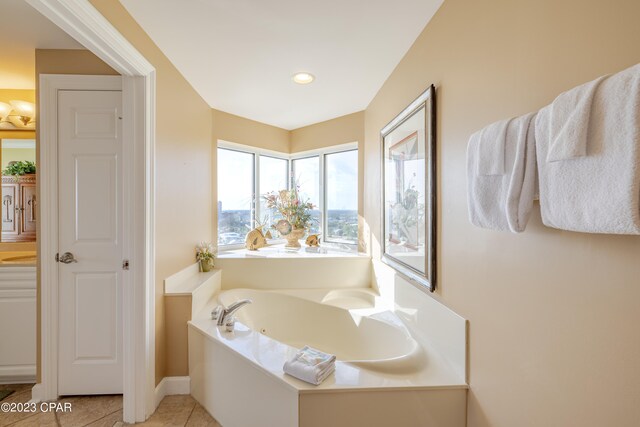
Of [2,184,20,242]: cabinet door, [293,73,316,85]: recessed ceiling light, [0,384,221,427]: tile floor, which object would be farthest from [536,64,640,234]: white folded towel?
[2,184,20,242]: cabinet door

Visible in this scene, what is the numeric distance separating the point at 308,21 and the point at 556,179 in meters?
1.52

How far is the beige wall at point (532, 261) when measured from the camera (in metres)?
0.67

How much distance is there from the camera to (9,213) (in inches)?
91.9

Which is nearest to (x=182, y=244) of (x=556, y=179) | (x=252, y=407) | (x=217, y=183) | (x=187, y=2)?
(x=217, y=183)

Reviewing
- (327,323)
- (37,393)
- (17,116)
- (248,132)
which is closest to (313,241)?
(327,323)

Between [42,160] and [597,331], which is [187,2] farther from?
[597,331]

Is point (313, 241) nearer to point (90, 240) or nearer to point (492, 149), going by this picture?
point (90, 240)

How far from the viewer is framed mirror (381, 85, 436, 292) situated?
151 centimetres

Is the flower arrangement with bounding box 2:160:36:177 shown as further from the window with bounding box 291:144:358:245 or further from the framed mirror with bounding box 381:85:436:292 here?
A: the framed mirror with bounding box 381:85:436:292

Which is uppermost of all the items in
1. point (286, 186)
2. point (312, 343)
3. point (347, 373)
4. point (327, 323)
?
point (286, 186)

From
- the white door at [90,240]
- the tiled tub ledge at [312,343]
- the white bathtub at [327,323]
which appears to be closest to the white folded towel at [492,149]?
the tiled tub ledge at [312,343]

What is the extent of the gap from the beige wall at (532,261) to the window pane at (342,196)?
1717mm

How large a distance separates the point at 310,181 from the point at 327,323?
1.83 meters

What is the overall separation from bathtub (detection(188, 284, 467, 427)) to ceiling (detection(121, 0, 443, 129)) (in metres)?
1.86
